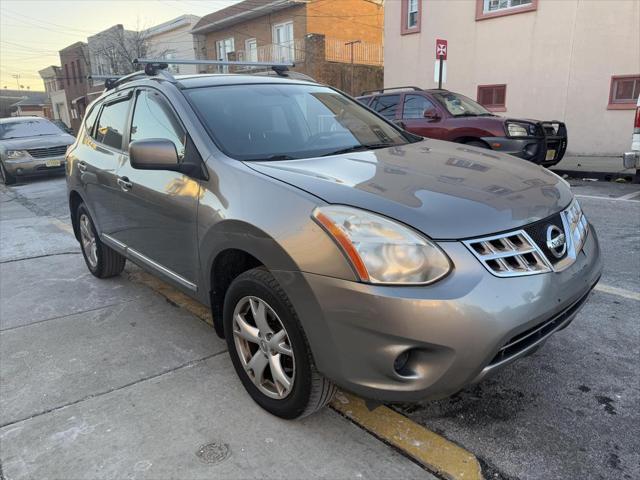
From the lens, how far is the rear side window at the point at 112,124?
3.82 meters


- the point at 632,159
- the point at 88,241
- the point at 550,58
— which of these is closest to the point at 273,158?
the point at 88,241

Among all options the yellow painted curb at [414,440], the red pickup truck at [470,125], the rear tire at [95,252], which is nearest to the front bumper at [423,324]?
the yellow painted curb at [414,440]

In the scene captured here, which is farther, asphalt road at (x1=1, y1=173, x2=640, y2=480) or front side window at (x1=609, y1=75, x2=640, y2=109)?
front side window at (x1=609, y1=75, x2=640, y2=109)

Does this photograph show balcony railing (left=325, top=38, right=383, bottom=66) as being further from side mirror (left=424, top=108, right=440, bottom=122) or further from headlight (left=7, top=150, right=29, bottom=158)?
side mirror (left=424, top=108, right=440, bottom=122)

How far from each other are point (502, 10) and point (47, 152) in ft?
40.4

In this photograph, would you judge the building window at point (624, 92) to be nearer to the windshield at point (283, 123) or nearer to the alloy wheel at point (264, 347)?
the windshield at point (283, 123)

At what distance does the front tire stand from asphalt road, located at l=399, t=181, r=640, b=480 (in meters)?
0.62

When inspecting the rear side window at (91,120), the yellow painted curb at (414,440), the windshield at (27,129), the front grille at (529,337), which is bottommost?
the yellow painted curb at (414,440)

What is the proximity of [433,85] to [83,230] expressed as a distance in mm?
13225

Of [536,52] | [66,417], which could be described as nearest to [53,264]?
[66,417]

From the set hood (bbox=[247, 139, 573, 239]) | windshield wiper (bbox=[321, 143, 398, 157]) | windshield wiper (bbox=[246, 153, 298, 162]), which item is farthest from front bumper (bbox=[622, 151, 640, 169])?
windshield wiper (bbox=[246, 153, 298, 162])

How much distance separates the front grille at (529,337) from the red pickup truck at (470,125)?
633 cm

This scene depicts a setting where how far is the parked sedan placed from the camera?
11930 mm

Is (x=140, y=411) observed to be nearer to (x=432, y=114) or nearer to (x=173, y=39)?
(x=432, y=114)
